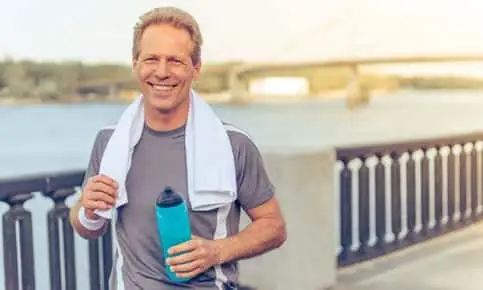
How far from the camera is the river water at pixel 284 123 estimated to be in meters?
3.79

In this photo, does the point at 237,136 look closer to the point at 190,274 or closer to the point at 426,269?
the point at 190,274

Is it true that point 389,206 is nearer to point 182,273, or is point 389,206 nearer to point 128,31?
point 128,31

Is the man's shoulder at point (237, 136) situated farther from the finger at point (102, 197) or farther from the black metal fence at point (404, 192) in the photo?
the black metal fence at point (404, 192)

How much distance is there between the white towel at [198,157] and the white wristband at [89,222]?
0.14ft

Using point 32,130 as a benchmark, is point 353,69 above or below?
above

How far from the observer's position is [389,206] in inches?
166

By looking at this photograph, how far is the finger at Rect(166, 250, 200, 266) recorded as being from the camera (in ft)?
3.92

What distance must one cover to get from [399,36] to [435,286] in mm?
2047

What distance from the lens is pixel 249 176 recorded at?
1.31 m

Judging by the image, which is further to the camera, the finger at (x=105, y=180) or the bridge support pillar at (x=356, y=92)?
the bridge support pillar at (x=356, y=92)

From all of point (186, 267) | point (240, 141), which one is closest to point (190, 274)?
point (186, 267)

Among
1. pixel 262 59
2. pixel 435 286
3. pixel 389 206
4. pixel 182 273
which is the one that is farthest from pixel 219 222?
pixel 262 59

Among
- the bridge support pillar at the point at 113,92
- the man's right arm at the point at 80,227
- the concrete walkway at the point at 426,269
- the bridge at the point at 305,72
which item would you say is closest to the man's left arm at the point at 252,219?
the man's right arm at the point at 80,227

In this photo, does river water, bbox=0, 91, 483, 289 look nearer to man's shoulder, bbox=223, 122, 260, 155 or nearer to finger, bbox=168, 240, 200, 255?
man's shoulder, bbox=223, 122, 260, 155
